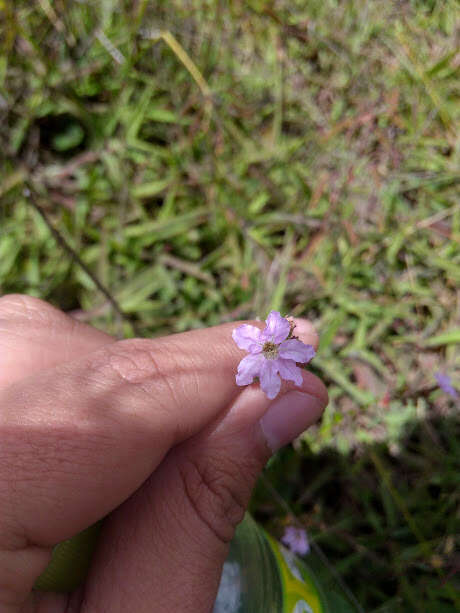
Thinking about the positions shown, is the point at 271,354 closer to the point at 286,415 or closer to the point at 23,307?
the point at 286,415

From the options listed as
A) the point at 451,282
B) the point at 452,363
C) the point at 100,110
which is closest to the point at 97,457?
the point at 452,363

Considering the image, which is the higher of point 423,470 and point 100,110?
point 100,110

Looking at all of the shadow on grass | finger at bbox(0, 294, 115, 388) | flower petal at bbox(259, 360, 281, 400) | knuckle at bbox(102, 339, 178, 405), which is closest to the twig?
finger at bbox(0, 294, 115, 388)

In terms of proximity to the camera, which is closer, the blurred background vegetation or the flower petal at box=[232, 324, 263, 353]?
the flower petal at box=[232, 324, 263, 353]

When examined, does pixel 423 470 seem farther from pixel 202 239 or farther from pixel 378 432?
pixel 202 239

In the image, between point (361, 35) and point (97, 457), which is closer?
point (97, 457)

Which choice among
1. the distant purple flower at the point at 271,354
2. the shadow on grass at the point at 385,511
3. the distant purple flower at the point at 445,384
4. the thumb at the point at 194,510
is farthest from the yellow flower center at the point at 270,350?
the distant purple flower at the point at 445,384

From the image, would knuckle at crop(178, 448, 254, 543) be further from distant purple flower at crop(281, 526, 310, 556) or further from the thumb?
distant purple flower at crop(281, 526, 310, 556)

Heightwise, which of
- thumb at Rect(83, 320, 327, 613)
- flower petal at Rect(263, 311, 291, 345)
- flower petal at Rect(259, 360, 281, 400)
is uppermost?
flower petal at Rect(263, 311, 291, 345)
